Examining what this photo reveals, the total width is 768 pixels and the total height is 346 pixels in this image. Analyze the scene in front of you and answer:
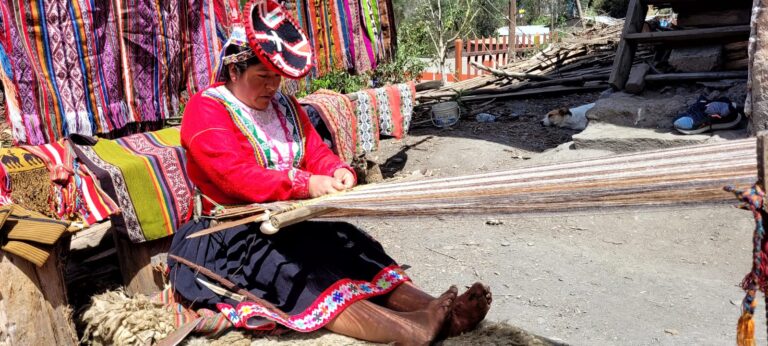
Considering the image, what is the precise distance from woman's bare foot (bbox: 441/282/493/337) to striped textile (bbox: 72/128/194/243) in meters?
1.53

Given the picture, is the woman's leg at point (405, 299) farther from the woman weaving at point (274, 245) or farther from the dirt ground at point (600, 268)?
the dirt ground at point (600, 268)

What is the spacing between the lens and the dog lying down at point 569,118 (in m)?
6.75

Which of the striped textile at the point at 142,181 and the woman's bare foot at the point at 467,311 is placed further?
the striped textile at the point at 142,181

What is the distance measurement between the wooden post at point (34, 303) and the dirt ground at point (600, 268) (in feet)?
4.75

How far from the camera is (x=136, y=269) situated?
3.04 meters

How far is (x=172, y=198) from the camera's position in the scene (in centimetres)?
311

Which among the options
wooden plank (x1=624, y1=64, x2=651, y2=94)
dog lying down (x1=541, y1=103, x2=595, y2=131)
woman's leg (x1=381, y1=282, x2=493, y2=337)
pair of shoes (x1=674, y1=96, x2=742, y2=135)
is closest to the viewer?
woman's leg (x1=381, y1=282, x2=493, y2=337)

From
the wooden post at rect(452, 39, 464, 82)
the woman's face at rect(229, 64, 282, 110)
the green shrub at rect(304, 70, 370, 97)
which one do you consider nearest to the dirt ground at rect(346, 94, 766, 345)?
the woman's face at rect(229, 64, 282, 110)

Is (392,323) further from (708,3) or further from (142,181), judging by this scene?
(708,3)

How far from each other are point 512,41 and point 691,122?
327 inches

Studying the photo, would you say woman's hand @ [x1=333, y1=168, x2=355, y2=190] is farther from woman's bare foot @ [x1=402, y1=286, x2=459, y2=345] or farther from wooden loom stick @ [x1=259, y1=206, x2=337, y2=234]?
woman's bare foot @ [x1=402, y1=286, x2=459, y2=345]

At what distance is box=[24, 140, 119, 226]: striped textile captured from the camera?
9.04 ft

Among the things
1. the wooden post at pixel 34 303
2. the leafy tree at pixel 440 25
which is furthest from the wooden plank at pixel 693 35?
the leafy tree at pixel 440 25

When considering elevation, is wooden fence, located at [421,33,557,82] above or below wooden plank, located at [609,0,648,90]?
below
